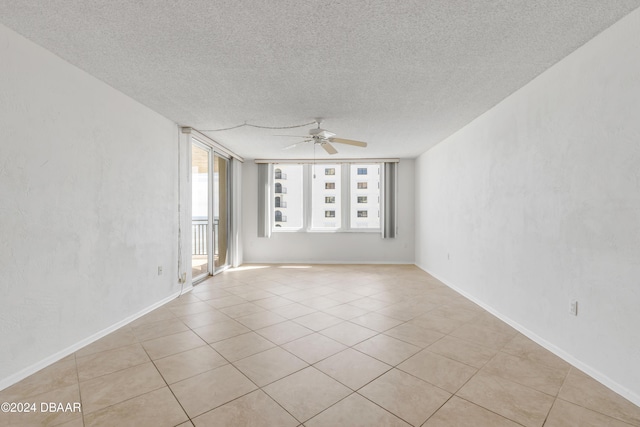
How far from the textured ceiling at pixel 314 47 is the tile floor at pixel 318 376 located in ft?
7.95

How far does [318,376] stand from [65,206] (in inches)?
96.8

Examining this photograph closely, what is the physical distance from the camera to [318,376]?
2.09 m

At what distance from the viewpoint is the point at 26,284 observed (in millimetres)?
2107

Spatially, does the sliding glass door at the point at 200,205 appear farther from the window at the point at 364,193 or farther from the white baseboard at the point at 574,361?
the white baseboard at the point at 574,361

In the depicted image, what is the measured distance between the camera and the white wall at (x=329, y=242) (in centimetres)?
668

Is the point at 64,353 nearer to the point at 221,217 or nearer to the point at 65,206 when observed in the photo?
the point at 65,206

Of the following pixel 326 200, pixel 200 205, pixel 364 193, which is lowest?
pixel 200 205


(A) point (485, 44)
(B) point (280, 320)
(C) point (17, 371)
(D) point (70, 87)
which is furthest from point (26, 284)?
(A) point (485, 44)

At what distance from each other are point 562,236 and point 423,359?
1.53m

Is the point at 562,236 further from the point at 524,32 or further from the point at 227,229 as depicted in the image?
the point at 227,229

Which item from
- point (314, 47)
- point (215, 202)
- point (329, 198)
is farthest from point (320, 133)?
point (329, 198)

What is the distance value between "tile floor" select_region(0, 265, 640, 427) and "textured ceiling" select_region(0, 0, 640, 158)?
2423 millimetres

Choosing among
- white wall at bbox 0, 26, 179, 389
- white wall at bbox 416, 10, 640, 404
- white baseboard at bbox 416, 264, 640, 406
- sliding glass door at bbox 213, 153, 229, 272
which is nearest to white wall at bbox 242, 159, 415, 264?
sliding glass door at bbox 213, 153, 229, 272

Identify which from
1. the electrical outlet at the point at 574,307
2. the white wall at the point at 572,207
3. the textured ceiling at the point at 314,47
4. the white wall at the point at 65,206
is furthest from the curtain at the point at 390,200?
the white wall at the point at 65,206
